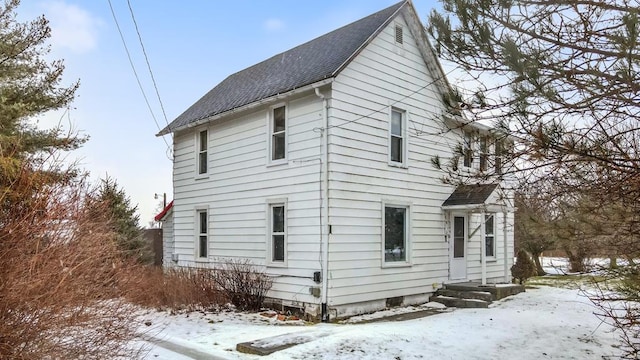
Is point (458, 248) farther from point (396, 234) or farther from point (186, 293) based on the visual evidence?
point (186, 293)

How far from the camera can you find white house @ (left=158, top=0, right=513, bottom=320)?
995cm

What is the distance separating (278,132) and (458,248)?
20.0 feet

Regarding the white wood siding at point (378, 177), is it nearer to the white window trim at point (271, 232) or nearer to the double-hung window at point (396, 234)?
the double-hung window at point (396, 234)

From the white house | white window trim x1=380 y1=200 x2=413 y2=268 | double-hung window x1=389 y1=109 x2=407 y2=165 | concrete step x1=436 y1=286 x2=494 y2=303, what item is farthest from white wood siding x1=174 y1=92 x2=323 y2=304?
concrete step x1=436 y1=286 x2=494 y2=303

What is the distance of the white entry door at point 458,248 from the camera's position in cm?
1288

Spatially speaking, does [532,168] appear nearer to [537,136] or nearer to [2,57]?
[537,136]

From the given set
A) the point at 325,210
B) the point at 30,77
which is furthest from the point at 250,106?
the point at 30,77

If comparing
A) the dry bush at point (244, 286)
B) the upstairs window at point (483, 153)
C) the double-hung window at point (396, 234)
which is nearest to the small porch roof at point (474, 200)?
the double-hung window at point (396, 234)

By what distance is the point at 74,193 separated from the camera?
444 cm

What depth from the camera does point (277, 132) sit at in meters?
11.2

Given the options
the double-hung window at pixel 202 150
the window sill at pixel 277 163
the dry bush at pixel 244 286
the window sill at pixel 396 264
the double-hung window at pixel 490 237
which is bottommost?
the dry bush at pixel 244 286

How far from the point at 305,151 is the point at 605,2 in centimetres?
684

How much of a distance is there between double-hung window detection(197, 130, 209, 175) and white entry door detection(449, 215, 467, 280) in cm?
727

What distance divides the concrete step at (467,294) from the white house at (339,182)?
0.37m
